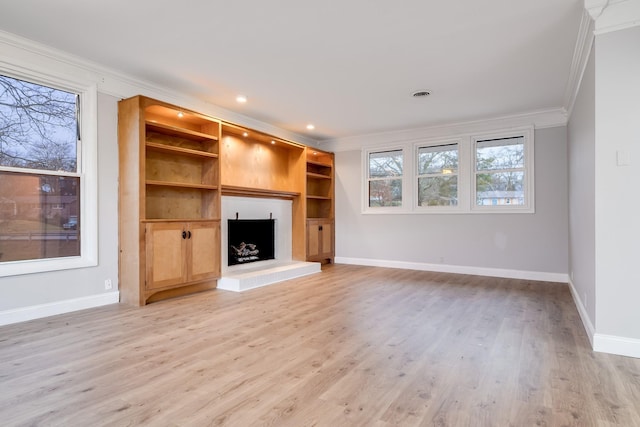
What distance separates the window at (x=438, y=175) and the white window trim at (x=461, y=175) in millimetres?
81

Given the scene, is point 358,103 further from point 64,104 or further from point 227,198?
point 64,104

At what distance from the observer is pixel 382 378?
2.23m

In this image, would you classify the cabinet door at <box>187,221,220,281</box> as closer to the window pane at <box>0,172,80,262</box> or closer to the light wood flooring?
the light wood flooring

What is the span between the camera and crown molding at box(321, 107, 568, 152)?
5457 millimetres

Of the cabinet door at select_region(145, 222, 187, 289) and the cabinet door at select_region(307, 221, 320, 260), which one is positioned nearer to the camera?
the cabinet door at select_region(145, 222, 187, 289)

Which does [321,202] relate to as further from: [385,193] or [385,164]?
[385,164]

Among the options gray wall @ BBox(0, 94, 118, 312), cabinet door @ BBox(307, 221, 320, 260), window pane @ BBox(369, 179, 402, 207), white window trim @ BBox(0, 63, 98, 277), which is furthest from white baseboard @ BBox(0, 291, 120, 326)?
window pane @ BBox(369, 179, 402, 207)

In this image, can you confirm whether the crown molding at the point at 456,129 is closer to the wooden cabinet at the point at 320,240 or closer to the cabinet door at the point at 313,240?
the wooden cabinet at the point at 320,240

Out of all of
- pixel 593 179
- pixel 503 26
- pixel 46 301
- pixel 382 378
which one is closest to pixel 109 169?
pixel 46 301

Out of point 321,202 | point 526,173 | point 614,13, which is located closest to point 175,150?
point 321,202

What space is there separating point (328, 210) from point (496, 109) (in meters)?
3.71

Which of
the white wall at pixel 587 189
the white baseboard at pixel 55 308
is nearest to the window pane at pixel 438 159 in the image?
the white wall at pixel 587 189

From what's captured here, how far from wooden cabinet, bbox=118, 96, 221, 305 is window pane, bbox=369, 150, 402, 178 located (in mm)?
3437

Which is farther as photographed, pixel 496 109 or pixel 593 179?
pixel 496 109
